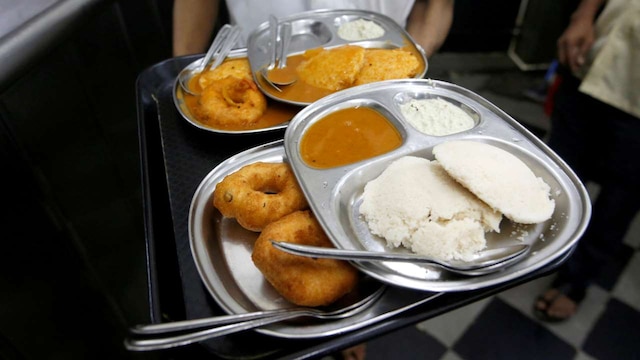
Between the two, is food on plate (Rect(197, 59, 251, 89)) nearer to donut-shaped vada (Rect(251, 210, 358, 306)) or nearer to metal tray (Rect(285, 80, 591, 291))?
metal tray (Rect(285, 80, 591, 291))

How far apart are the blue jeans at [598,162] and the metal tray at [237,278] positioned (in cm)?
162


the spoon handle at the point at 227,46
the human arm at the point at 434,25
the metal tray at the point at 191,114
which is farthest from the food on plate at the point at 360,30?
the metal tray at the point at 191,114

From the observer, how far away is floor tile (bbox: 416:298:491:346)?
2.30 meters

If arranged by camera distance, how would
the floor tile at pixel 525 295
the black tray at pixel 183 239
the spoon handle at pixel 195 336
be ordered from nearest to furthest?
the spoon handle at pixel 195 336 → the black tray at pixel 183 239 → the floor tile at pixel 525 295

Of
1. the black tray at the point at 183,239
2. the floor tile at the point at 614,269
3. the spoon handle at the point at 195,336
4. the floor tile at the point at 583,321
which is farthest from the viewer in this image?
the floor tile at the point at 614,269

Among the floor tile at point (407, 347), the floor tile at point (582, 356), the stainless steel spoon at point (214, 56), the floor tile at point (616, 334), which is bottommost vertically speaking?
the floor tile at point (616, 334)

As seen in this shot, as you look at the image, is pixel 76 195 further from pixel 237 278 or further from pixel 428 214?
pixel 428 214

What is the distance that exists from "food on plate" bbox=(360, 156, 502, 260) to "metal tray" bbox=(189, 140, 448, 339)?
14 centimetres

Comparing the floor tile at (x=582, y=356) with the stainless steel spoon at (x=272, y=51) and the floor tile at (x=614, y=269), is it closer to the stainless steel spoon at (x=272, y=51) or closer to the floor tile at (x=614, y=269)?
the floor tile at (x=614, y=269)

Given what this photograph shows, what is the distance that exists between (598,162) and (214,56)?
6.87 feet

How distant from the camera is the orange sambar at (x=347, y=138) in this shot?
1361 millimetres

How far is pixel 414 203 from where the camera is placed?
1.14 meters

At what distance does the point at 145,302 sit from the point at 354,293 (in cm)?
156

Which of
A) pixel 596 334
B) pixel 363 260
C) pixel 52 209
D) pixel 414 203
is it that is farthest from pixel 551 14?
pixel 52 209
